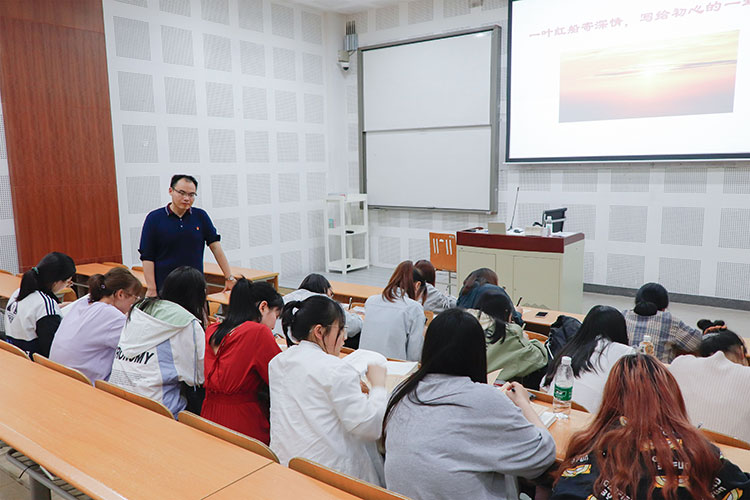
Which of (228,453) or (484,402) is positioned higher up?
(484,402)

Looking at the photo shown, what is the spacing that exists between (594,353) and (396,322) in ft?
3.91

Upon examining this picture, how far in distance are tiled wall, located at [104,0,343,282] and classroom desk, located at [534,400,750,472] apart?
574 centimetres

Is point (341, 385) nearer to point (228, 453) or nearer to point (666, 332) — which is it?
point (228, 453)

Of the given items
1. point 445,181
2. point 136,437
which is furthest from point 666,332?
point 445,181

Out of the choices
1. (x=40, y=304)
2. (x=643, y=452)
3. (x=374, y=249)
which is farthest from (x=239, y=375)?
(x=374, y=249)

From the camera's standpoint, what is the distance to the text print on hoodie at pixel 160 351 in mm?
2357

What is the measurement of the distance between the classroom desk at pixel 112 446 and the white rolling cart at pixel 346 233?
626 centimetres

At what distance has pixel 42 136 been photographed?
558 centimetres

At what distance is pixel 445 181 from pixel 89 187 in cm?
468

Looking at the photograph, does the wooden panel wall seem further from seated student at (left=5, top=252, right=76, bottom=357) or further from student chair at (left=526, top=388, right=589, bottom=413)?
student chair at (left=526, top=388, right=589, bottom=413)

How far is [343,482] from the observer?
1.63 m

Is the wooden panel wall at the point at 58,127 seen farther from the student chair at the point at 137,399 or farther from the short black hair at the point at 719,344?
the short black hair at the point at 719,344

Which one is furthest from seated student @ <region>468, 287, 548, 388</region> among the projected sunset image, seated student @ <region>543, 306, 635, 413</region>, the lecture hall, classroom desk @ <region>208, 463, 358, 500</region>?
the projected sunset image

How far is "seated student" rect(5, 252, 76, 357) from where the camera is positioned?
10.2 feet
